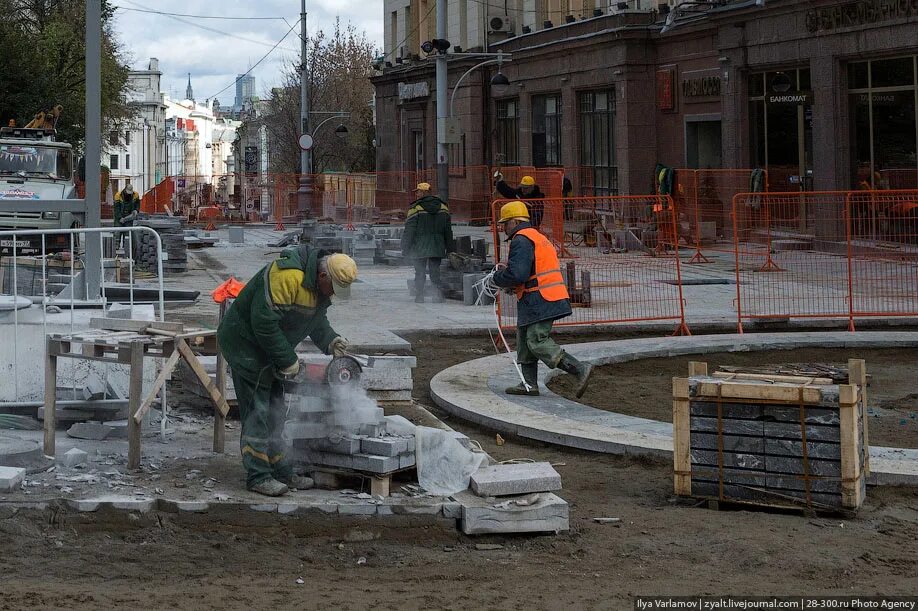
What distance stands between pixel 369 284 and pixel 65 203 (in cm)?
785

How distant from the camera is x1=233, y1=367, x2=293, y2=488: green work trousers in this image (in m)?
7.28

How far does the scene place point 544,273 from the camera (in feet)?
34.3

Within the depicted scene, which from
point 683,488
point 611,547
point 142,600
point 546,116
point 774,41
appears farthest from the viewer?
point 546,116

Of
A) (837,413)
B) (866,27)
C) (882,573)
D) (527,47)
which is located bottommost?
(882,573)

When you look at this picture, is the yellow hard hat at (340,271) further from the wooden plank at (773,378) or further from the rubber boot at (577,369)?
the rubber boot at (577,369)

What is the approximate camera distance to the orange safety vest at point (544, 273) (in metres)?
10.4

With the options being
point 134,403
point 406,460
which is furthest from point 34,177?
point 406,460

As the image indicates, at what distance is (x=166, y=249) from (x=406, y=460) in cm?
1816

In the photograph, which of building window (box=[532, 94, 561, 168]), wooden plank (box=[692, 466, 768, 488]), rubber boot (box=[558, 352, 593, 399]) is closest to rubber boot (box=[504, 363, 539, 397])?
rubber boot (box=[558, 352, 593, 399])

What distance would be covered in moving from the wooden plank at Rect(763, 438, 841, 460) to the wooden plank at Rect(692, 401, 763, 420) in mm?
173

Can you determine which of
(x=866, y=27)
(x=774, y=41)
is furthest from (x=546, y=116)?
(x=866, y=27)

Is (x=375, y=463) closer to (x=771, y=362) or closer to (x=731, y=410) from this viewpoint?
(x=731, y=410)

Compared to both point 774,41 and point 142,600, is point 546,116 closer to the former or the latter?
point 774,41

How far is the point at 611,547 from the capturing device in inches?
262
